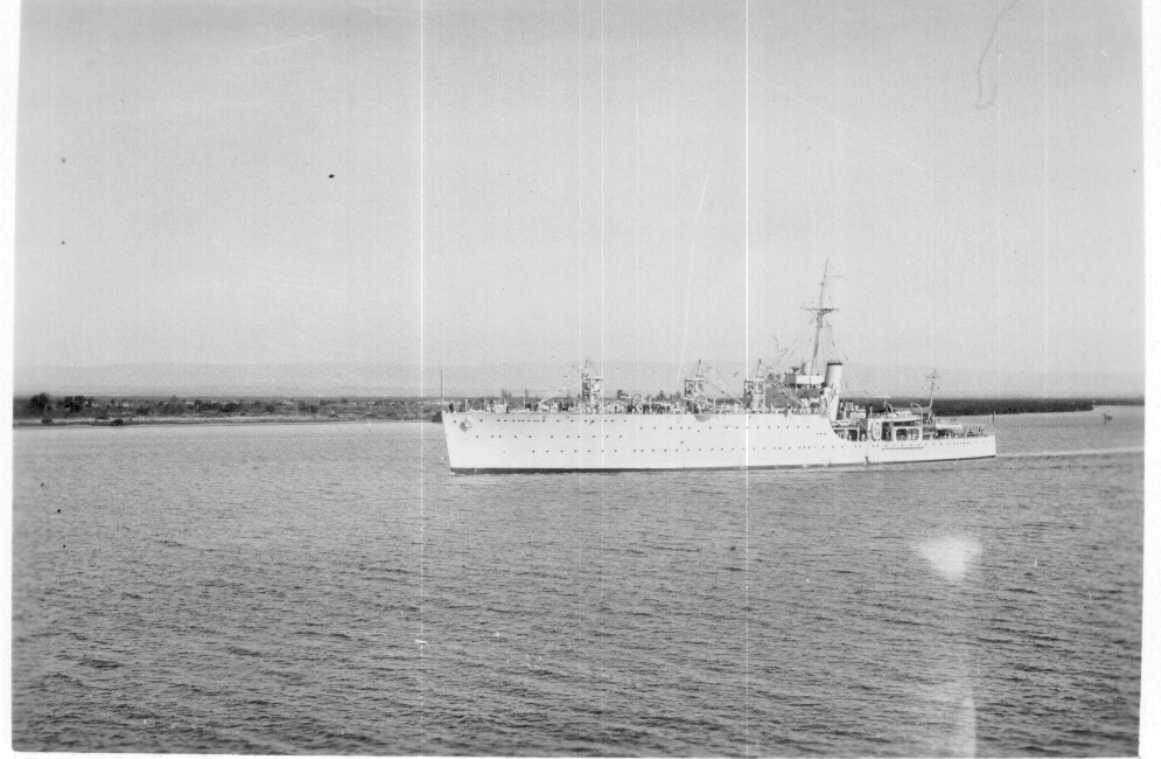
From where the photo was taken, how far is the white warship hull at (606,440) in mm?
12820

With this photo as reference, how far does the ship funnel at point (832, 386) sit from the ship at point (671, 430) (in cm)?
2

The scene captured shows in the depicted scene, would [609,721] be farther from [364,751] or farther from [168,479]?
[168,479]

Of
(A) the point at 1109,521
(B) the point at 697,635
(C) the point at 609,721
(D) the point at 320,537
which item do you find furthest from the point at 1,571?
(A) the point at 1109,521

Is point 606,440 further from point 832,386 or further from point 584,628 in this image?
point 584,628

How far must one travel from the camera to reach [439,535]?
9070 mm

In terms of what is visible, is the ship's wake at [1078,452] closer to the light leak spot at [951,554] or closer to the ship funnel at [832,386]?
the light leak spot at [951,554]

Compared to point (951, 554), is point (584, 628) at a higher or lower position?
lower

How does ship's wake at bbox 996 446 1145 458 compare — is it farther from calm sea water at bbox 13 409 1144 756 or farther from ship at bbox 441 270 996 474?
ship at bbox 441 270 996 474

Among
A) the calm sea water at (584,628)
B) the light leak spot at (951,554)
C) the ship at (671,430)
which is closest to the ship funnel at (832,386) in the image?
the ship at (671,430)

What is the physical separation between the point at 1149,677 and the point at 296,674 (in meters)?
6.85

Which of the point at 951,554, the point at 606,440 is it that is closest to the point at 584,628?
the point at 951,554

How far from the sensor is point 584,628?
23.8 ft

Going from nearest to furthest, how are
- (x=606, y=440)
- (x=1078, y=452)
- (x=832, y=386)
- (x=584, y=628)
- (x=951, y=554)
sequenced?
(x=584, y=628) → (x=951, y=554) → (x=1078, y=452) → (x=832, y=386) → (x=606, y=440)

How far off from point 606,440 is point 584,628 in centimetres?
612
